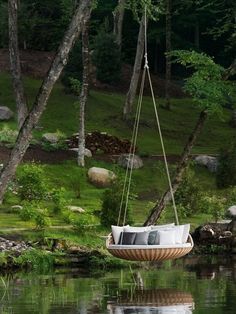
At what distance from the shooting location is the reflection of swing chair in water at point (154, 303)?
738 inches

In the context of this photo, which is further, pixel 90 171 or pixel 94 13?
pixel 94 13

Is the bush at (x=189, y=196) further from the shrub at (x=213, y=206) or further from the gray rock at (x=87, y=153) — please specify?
the gray rock at (x=87, y=153)

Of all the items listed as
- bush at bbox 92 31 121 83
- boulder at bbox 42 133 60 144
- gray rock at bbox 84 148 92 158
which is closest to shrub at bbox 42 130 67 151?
boulder at bbox 42 133 60 144

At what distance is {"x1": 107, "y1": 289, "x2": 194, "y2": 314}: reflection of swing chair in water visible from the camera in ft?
61.5

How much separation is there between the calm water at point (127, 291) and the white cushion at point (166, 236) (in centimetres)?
109

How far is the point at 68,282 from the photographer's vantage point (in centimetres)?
2339

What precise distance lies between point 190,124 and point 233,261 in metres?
26.7

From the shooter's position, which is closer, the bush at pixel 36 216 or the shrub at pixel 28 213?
the bush at pixel 36 216

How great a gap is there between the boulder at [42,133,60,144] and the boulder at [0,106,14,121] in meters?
4.07

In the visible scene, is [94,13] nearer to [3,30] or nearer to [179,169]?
[3,30]

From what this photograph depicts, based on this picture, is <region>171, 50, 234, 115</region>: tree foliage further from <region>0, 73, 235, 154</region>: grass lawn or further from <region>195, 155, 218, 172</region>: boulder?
<region>0, 73, 235, 154</region>: grass lawn

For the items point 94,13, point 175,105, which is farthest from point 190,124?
point 94,13

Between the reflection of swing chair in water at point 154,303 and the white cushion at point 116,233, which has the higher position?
the white cushion at point 116,233

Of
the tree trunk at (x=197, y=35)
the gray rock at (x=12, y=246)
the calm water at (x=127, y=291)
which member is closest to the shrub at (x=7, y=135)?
the gray rock at (x=12, y=246)
